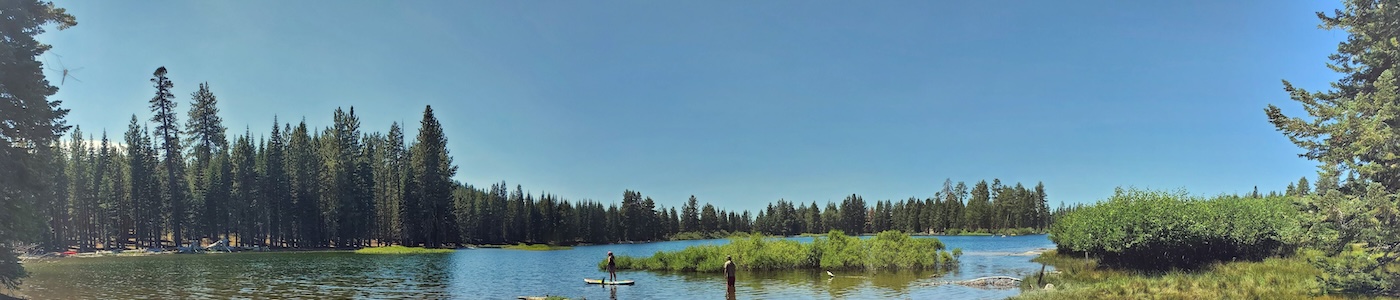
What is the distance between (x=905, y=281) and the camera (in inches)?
1586

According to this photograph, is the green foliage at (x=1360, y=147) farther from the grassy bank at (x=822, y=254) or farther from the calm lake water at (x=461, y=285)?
the grassy bank at (x=822, y=254)

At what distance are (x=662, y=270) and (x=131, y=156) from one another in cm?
8608

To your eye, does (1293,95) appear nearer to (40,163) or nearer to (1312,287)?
(1312,287)

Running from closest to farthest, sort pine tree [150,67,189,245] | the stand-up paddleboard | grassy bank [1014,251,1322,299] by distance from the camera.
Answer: grassy bank [1014,251,1322,299], the stand-up paddleboard, pine tree [150,67,189,245]

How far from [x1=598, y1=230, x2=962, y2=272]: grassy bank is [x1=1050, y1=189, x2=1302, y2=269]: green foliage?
12.9 metres

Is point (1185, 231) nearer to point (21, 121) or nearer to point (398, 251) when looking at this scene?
point (21, 121)

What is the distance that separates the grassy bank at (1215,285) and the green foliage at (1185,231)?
1662mm

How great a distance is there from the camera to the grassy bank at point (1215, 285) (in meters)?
24.0

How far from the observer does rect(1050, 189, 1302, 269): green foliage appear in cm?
Result: 3425

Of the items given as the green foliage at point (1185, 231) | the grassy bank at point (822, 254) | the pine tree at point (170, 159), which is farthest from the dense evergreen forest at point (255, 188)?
the green foliage at point (1185, 231)

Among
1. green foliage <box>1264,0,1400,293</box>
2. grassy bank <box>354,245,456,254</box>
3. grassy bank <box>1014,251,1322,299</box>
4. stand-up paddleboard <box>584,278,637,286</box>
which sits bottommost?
grassy bank <box>354,245,456,254</box>

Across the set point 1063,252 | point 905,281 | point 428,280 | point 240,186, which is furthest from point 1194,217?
point 240,186

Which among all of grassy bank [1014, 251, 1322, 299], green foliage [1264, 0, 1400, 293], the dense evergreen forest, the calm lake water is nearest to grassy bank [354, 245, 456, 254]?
the dense evergreen forest

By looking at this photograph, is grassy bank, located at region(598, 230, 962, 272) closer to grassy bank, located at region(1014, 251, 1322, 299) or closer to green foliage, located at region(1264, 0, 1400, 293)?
grassy bank, located at region(1014, 251, 1322, 299)
